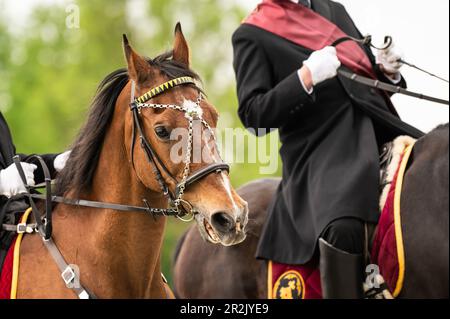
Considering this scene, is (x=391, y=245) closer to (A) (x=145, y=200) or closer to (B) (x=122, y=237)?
(A) (x=145, y=200)

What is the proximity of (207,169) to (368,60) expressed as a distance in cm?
197

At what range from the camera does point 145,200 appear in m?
5.23

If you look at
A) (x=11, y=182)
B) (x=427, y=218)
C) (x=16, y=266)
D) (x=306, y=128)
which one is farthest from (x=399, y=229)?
(x=11, y=182)

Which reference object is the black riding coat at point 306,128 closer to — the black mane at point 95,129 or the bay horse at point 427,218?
the bay horse at point 427,218

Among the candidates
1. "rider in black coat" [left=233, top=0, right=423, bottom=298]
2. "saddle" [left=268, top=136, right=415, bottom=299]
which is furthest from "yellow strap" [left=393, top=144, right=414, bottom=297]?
"rider in black coat" [left=233, top=0, right=423, bottom=298]

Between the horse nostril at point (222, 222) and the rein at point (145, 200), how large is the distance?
21 cm

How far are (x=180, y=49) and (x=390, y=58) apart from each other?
1.63 metres

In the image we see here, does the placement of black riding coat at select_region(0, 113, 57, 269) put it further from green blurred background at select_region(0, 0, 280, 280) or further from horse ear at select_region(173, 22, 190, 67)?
green blurred background at select_region(0, 0, 280, 280)

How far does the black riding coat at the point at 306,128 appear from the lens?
5.77 m

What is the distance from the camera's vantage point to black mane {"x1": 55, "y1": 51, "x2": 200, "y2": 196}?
5.40 metres
